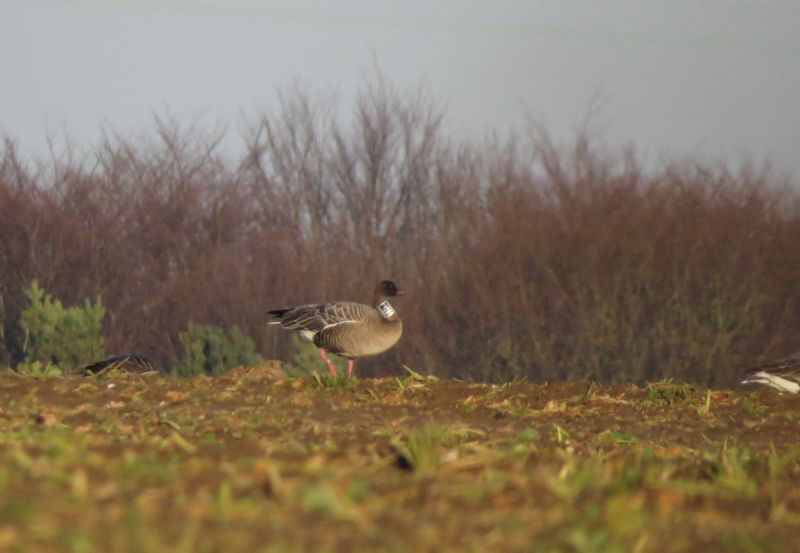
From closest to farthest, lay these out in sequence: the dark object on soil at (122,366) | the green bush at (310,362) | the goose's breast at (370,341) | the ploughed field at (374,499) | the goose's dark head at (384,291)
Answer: the ploughed field at (374,499)
the dark object on soil at (122,366)
the goose's breast at (370,341)
the goose's dark head at (384,291)
the green bush at (310,362)

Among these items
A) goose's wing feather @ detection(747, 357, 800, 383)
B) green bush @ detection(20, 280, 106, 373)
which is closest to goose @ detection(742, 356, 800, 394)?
goose's wing feather @ detection(747, 357, 800, 383)

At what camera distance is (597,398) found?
13047 mm

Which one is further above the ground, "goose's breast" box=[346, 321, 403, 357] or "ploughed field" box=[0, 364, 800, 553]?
"goose's breast" box=[346, 321, 403, 357]

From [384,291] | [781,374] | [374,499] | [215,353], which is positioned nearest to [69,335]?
[215,353]

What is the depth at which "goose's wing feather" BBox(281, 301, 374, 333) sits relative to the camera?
1706 centimetres

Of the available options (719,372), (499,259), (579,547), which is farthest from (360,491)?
Result: (499,259)

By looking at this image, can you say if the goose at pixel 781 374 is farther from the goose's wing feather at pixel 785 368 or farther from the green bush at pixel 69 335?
the green bush at pixel 69 335

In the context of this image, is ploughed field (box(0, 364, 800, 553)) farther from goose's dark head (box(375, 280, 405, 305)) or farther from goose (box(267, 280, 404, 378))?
goose's dark head (box(375, 280, 405, 305))

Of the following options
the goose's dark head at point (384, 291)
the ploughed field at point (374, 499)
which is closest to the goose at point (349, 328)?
the goose's dark head at point (384, 291)

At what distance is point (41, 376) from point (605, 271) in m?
15.6

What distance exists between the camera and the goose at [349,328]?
16859 millimetres

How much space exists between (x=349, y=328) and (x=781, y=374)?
5.04m

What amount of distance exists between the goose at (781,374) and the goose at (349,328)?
4234 millimetres

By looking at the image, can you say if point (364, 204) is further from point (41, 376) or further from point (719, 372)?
point (41, 376)
